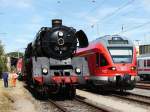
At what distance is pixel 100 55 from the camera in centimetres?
2445

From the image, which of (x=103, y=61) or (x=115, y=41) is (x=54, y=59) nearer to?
(x=103, y=61)

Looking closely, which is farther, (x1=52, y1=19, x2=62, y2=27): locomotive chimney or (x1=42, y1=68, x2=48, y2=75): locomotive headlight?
(x1=52, y1=19, x2=62, y2=27): locomotive chimney

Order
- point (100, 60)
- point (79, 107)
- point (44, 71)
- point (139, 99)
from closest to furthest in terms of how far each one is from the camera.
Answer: point (79, 107) < point (44, 71) < point (139, 99) < point (100, 60)

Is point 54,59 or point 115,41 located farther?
point 115,41

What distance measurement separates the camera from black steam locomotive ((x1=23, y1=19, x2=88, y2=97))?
20.8m

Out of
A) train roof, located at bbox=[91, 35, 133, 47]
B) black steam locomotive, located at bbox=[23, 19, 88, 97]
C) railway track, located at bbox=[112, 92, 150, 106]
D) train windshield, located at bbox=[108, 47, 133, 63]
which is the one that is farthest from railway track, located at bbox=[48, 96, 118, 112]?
train roof, located at bbox=[91, 35, 133, 47]

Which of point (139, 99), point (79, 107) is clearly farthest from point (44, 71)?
point (139, 99)

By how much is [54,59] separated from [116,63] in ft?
14.1

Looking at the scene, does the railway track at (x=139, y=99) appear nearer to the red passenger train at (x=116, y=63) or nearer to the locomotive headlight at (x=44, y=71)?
the red passenger train at (x=116, y=63)

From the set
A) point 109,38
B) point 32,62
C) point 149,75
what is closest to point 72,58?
point 32,62

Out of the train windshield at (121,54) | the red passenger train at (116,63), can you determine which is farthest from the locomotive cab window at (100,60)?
the train windshield at (121,54)

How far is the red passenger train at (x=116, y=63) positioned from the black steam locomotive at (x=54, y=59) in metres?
2.83

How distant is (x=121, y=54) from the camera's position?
2400cm

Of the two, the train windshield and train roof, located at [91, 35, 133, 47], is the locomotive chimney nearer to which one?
train roof, located at [91, 35, 133, 47]
